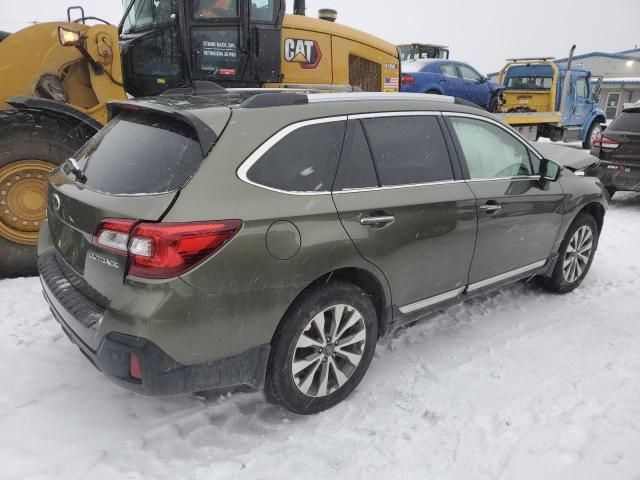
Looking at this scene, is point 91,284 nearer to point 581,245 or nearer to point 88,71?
point 88,71

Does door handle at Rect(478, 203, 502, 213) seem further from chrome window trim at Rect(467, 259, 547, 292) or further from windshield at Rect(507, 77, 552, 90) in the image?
windshield at Rect(507, 77, 552, 90)

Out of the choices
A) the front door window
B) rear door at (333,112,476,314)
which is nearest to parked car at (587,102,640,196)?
rear door at (333,112,476,314)

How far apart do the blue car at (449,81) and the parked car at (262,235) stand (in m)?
9.81

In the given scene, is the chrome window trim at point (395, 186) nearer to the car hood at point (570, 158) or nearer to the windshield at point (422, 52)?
the car hood at point (570, 158)

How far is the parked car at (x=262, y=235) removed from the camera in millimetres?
2193

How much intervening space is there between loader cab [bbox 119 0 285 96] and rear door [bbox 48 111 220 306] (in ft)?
9.17

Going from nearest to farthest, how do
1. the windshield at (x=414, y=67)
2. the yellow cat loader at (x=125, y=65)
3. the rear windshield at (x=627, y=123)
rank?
1. the yellow cat loader at (x=125, y=65)
2. the rear windshield at (x=627, y=123)
3. the windshield at (x=414, y=67)

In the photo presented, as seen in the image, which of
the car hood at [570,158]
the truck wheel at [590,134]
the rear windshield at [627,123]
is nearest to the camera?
the car hood at [570,158]

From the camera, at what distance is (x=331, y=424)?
274 cm

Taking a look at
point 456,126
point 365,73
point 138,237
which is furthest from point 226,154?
point 365,73

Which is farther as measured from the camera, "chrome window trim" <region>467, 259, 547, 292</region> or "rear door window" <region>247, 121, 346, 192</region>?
"chrome window trim" <region>467, 259, 547, 292</region>

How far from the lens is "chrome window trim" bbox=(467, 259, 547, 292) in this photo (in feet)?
11.8

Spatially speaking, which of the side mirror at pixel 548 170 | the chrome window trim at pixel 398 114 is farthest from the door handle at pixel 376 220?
the side mirror at pixel 548 170

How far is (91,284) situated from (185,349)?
59 centimetres
